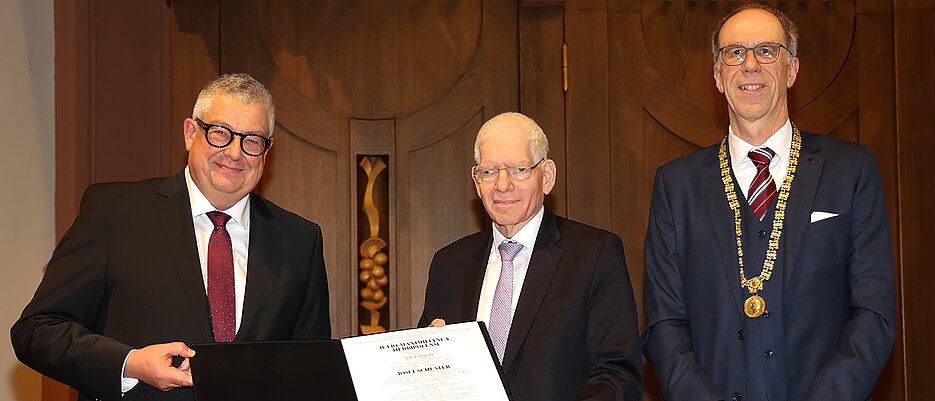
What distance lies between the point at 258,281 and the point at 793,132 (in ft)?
5.18

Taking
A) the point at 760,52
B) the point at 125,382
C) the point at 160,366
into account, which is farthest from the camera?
the point at 760,52

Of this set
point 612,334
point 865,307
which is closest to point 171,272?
point 612,334

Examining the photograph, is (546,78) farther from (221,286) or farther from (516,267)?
(221,286)

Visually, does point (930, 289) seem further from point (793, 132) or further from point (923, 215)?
point (793, 132)

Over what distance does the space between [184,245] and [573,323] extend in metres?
1.08

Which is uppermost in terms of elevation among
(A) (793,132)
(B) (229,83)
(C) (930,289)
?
(B) (229,83)

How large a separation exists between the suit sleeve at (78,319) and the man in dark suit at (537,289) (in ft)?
2.75

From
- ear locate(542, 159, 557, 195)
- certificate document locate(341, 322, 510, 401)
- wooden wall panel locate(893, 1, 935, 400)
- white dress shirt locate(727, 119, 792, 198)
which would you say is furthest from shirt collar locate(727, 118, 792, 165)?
wooden wall panel locate(893, 1, 935, 400)

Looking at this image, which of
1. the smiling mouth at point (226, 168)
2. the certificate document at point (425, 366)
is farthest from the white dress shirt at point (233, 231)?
the certificate document at point (425, 366)

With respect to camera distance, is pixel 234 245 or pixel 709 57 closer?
pixel 234 245

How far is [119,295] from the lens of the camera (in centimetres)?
229

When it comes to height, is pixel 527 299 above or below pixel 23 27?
below

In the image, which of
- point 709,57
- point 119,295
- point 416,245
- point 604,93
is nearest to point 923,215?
point 709,57

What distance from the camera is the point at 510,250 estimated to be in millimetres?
2484
